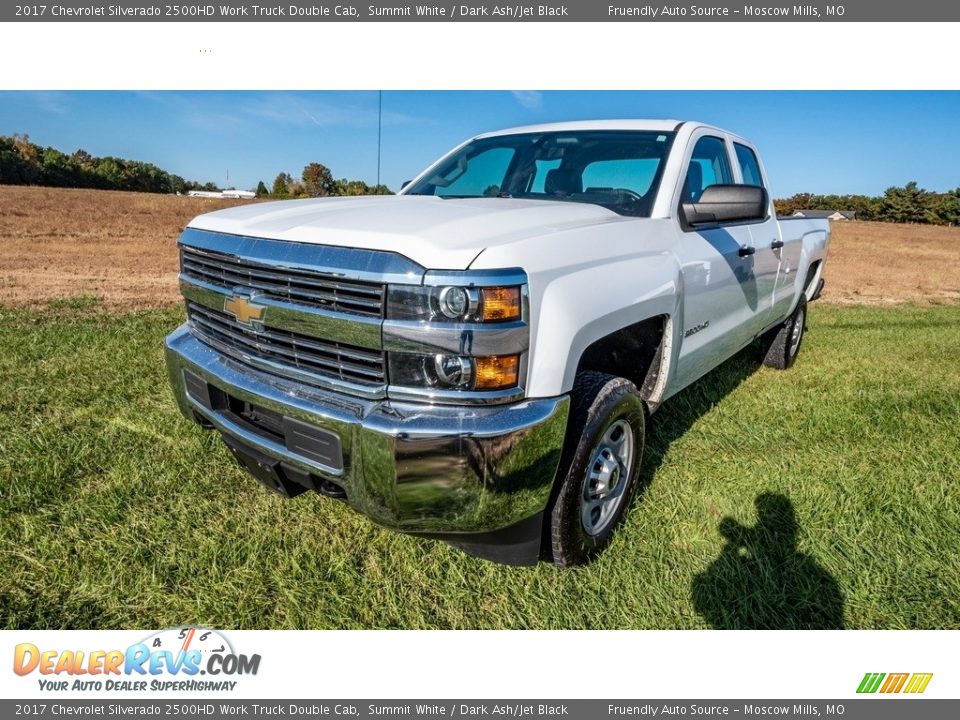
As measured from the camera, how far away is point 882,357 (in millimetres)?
5891

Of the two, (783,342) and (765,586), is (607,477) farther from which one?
(783,342)

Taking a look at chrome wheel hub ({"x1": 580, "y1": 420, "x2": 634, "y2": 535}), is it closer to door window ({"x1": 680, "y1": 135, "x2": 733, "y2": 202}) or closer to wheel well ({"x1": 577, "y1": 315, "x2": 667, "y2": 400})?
wheel well ({"x1": 577, "y1": 315, "x2": 667, "y2": 400})

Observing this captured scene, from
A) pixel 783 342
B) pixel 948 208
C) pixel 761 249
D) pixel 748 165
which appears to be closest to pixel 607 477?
pixel 761 249

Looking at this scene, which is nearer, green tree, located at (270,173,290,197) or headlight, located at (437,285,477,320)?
headlight, located at (437,285,477,320)

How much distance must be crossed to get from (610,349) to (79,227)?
2398 cm

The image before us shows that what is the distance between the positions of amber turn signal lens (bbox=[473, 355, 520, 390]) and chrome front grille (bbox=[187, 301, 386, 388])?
0.33 meters

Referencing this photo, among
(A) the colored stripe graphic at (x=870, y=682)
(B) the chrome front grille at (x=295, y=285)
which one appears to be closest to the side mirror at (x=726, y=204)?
(B) the chrome front grille at (x=295, y=285)

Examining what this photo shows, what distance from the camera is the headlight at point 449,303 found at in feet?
5.88

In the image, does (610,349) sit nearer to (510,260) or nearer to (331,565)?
(510,260)

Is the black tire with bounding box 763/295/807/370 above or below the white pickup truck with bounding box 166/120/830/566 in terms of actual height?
below

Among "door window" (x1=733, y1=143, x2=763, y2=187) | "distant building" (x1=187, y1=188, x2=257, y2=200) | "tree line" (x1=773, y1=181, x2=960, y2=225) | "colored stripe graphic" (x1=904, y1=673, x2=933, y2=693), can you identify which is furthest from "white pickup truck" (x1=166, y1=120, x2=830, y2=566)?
"tree line" (x1=773, y1=181, x2=960, y2=225)

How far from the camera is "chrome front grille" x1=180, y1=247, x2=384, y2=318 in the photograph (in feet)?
6.13

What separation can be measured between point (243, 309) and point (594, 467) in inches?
62.2

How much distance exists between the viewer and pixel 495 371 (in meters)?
1.85
